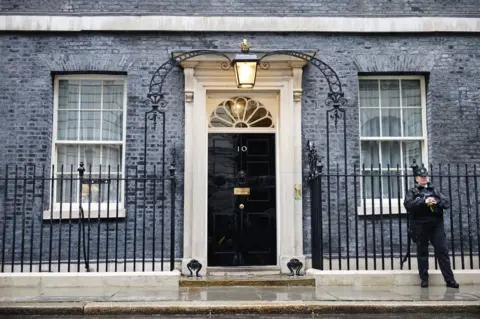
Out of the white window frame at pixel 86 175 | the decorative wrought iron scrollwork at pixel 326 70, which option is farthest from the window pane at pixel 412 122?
the white window frame at pixel 86 175

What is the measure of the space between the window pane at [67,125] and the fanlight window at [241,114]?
229 cm

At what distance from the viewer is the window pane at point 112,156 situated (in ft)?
30.7

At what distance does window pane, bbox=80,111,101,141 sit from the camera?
30.7 feet

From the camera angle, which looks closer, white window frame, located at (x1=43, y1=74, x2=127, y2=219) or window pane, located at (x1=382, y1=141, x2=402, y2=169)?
white window frame, located at (x1=43, y1=74, x2=127, y2=219)

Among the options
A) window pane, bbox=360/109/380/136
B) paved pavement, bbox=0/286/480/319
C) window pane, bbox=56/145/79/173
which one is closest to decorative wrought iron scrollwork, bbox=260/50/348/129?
window pane, bbox=360/109/380/136

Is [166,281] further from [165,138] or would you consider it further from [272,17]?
[272,17]

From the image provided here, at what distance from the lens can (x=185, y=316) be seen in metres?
6.40

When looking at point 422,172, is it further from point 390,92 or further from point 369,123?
point 390,92

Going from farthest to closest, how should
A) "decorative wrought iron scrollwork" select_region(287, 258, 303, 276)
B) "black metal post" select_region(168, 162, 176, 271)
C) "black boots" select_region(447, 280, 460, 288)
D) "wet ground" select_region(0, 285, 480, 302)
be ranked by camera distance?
"decorative wrought iron scrollwork" select_region(287, 258, 303, 276) < "black metal post" select_region(168, 162, 176, 271) < "black boots" select_region(447, 280, 460, 288) < "wet ground" select_region(0, 285, 480, 302)

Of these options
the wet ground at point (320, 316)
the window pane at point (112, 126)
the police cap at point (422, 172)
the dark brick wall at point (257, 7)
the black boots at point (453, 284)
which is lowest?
the wet ground at point (320, 316)

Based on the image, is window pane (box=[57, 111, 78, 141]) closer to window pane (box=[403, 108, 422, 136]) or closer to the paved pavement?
the paved pavement

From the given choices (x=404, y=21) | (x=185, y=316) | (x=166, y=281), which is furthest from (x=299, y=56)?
(x=185, y=316)

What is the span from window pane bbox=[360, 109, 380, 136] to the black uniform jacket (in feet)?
6.39

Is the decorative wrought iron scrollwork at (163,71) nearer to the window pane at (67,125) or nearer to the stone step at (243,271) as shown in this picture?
the window pane at (67,125)
